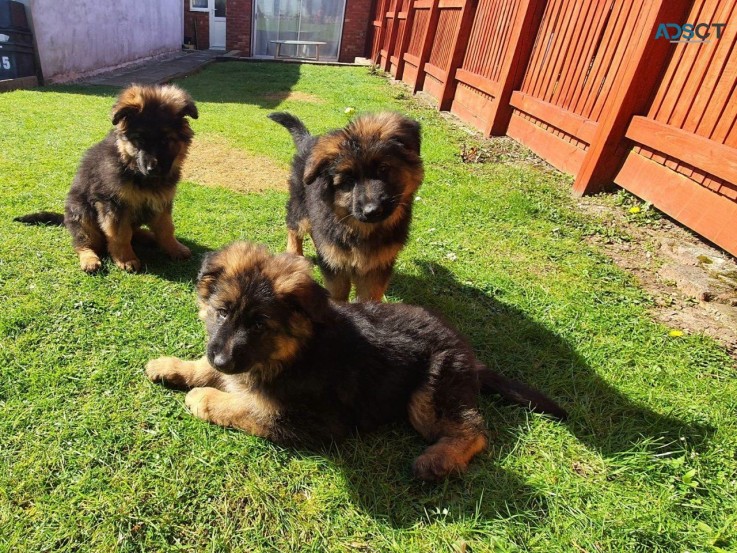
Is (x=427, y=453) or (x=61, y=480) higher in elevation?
(x=427, y=453)

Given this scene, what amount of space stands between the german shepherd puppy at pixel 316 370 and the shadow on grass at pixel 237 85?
10.1 m

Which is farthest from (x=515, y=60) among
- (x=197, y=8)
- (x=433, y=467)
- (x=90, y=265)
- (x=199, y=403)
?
(x=197, y=8)

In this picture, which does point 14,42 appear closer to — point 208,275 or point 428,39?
point 428,39

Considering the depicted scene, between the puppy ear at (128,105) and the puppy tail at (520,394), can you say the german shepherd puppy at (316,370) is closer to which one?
the puppy tail at (520,394)

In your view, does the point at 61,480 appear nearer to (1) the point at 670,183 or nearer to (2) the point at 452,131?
(1) the point at 670,183

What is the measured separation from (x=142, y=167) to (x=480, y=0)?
9.70 m

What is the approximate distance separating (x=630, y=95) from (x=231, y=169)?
5652 millimetres

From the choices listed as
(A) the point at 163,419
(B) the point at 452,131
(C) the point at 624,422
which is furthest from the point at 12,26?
(C) the point at 624,422

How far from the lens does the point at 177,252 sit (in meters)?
4.35

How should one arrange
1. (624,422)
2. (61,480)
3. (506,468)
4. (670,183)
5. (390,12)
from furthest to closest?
(390,12) < (670,183) < (624,422) < (506,468) < (61,480)

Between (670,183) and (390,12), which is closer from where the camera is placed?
(670,183)

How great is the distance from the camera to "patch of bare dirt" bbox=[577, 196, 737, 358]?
390 cm

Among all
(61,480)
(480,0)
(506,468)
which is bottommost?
(61,480)

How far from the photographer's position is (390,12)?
62.0 feet
